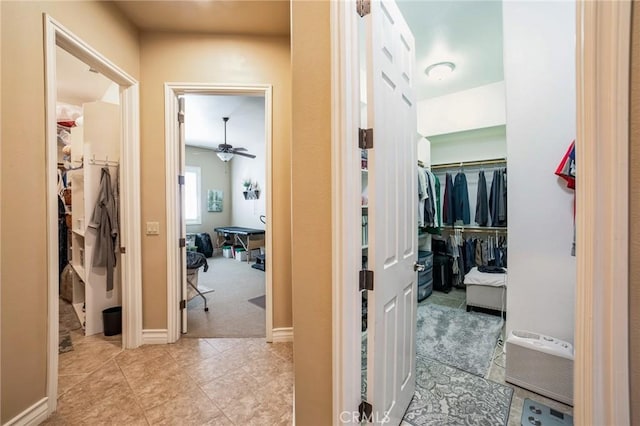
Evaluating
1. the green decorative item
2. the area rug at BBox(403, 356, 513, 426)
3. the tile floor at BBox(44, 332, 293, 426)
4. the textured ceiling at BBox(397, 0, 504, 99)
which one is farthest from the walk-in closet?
the green decorative item

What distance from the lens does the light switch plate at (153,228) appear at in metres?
2.29

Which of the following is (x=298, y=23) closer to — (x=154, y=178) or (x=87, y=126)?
(x=154, y=178)

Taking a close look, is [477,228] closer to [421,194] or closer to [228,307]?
[421,194]

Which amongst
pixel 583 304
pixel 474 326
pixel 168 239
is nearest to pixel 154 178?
pixel 168 239

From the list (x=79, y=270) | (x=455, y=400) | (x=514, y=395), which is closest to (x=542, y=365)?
(x=514, y=395)

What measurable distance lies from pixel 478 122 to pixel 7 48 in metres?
4.58

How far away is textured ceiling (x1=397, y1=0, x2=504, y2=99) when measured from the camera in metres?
2.20

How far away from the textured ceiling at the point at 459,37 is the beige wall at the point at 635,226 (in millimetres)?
2042

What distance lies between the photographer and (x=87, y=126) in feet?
8.20

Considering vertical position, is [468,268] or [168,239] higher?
[168,239]

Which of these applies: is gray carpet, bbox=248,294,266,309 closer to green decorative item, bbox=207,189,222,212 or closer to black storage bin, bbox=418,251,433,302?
black storage bin, bbox=418,251,433,302

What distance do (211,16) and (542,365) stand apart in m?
3.62

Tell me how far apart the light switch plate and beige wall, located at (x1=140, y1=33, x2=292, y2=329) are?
0.04 metres

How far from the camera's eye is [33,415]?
4.71 feet
